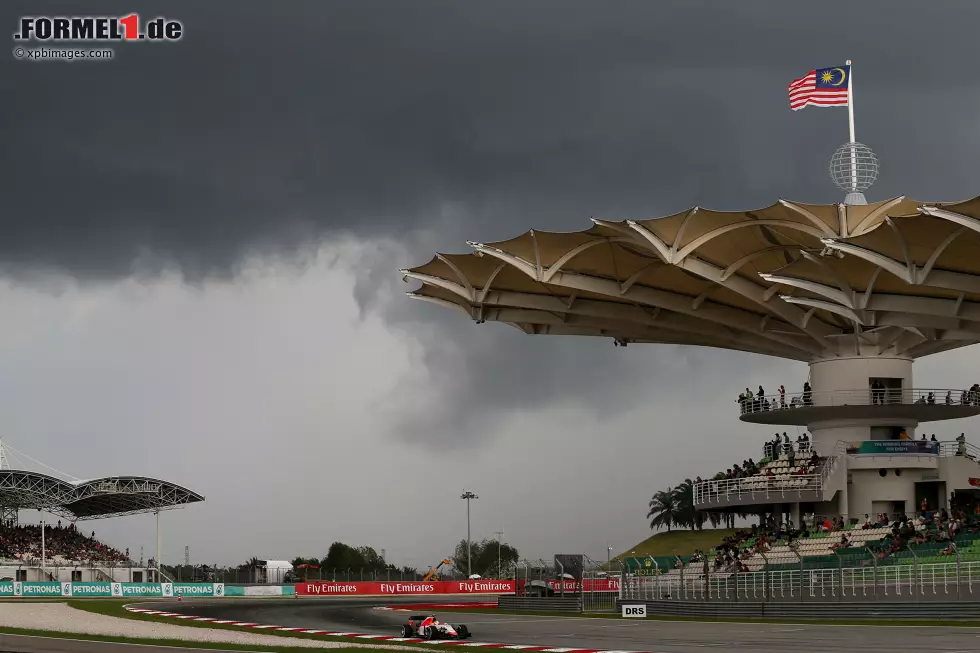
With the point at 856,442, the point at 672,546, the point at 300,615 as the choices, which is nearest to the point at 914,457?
the point at 856,442

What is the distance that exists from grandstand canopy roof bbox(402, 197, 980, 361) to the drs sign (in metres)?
13.2

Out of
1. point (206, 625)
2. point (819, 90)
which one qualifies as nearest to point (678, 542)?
point (819, 90)

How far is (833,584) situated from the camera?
4231 centimetres

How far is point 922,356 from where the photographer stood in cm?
6094

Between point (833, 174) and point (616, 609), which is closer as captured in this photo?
point (616, 609)

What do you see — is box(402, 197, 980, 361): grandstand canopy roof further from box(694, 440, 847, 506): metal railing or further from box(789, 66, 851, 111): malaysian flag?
box(789, 66, 851, 111): malaysian flag

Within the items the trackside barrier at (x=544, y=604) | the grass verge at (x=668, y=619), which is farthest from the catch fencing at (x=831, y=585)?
the trackside barrier at (x=544, y=604)

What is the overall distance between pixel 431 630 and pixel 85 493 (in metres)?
59.5

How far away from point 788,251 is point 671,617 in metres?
16.5

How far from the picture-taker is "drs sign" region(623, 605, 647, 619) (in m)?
46.0

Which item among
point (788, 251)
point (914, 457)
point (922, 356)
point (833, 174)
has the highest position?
point (833, 174)

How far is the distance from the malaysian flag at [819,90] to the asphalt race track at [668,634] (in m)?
25.1

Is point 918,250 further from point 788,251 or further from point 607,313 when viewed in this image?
point 607,313

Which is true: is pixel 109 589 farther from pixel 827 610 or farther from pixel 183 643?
pixel 183 643
